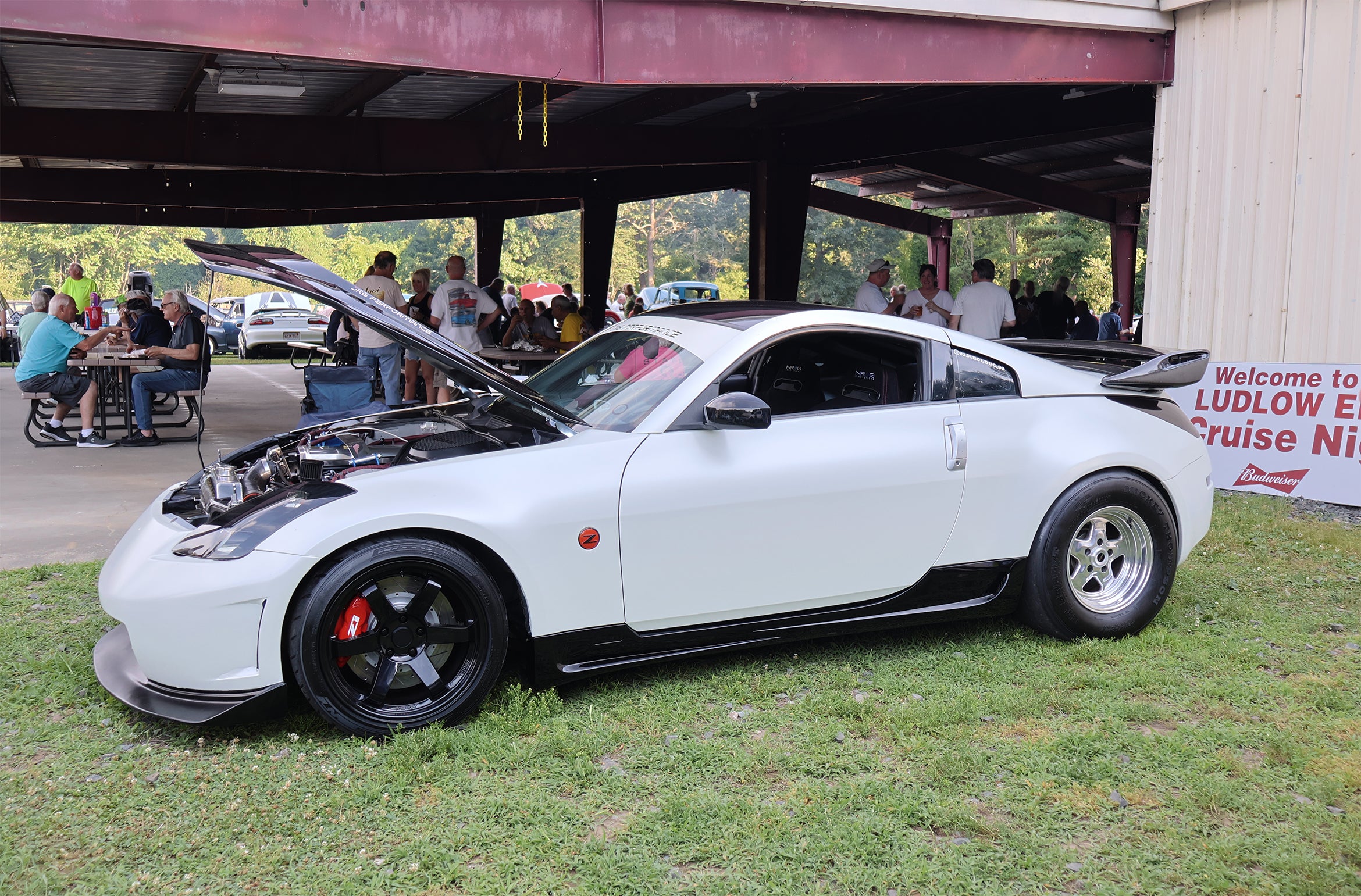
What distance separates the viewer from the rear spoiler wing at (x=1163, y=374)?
4691mm

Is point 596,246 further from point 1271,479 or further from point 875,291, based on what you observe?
point 1271,479

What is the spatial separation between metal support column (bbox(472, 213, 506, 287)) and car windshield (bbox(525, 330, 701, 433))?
2060 centimetres

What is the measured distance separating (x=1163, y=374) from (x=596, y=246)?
673 inches

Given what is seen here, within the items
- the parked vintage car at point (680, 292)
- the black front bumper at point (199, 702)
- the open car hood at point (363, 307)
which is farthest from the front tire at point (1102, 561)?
the parked vintage car at point (680, 292)

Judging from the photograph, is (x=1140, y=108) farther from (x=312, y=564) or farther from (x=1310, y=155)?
(x=312, y=564)

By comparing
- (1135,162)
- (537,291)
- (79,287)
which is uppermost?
(1135,162)

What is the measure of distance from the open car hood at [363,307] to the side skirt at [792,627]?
864 millimetres

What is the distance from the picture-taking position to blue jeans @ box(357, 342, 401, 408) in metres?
9.28

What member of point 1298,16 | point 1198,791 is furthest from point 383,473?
point 1298,16

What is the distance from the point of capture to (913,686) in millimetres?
4137

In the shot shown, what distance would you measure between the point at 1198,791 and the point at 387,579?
272cm

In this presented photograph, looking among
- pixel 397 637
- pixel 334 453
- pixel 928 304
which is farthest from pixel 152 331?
pixel 397 637

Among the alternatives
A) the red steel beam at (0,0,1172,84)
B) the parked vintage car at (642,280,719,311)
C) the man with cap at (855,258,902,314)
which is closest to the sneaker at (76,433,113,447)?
the red steel beam at (0,0,1172,84)

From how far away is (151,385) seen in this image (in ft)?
33.8
